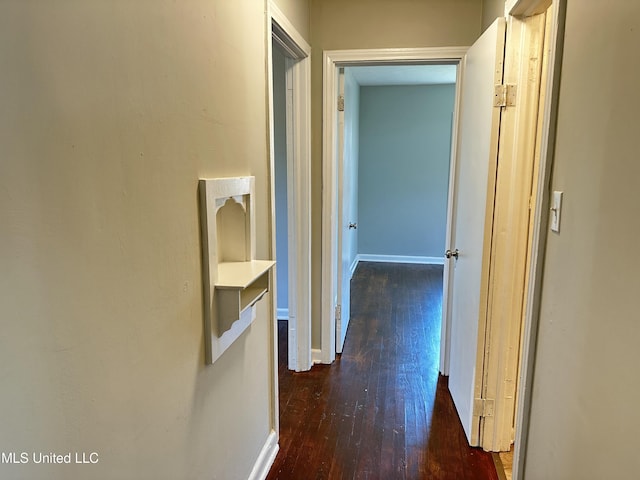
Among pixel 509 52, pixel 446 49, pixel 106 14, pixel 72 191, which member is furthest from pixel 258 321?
pixel 446 49

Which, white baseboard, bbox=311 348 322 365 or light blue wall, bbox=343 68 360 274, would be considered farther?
light blue wall, bbox=343 68 360 274

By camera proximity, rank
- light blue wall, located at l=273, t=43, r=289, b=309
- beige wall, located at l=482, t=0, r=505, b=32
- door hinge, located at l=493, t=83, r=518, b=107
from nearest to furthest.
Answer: door hinge, located at l=493, t=83, r=518, b=107 < beige wall, located at l=482, t=0, r=505, b=32 < light blue wall, located at l=273, t=43, r=289, b=309

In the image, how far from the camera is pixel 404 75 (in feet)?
15.6

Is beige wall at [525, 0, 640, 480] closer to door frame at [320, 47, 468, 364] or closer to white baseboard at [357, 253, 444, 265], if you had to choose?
door frame at [320, 47, 468, 364]

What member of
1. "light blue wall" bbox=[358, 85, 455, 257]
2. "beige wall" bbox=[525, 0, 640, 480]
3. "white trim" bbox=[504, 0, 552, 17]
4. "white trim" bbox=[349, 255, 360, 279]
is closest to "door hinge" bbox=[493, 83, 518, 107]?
"white trim" bbox=[504, 0, 552, 17]

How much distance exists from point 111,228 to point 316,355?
7.52 feet

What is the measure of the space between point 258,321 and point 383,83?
4.42 metres

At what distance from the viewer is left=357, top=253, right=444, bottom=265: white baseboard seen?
19.2ft

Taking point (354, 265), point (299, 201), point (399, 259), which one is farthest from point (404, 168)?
point (299, 201)

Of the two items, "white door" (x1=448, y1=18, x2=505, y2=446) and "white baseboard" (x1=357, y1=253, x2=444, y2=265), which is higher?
"white door" (x1=448, y1=18, x2=505, y2=446)

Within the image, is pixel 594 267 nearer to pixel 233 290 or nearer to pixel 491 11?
pixel 233 290

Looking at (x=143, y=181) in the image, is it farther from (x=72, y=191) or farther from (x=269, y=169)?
(x=269, y=169)

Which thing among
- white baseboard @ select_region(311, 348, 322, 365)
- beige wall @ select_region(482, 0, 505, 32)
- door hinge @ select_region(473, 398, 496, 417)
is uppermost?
beige wall @ select_region(482, 0, 505, 32)

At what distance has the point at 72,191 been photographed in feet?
2.39
